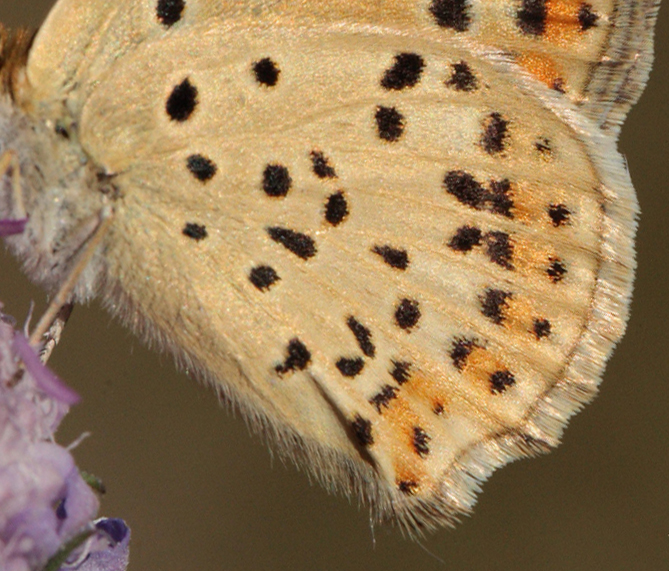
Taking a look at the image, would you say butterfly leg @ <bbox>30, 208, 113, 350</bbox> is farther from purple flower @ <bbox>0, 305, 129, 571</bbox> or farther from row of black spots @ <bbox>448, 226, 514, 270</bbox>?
row of black spots @ <bbox>448, 226, 514, 270</bbox>

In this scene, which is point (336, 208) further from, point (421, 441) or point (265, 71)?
point (421, 441)

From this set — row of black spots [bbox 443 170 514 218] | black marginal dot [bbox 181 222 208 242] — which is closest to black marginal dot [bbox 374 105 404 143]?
row of black spots [bbox 443 170 514 218]

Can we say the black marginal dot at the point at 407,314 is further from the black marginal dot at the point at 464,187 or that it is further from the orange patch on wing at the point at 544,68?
the orange patch on wing at the point at 544,68

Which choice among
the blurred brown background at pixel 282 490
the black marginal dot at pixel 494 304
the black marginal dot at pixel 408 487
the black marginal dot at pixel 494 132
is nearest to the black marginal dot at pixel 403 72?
the black marginal dot at pixel 494 132

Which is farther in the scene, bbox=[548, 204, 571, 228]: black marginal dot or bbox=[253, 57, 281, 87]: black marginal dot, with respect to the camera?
bbox=[548, 204, 571, 228]: black marginal dot

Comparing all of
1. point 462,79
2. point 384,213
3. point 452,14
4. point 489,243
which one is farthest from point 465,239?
point 452,14

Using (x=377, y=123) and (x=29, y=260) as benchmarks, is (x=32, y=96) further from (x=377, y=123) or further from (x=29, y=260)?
(x=377, y=123)
